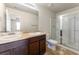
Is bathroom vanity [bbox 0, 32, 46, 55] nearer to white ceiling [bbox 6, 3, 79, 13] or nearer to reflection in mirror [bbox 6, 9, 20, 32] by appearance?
reflection in mirror [bbox 6, 9, 20, 32]

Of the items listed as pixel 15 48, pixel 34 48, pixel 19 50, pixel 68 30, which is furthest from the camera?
pixel 34 48

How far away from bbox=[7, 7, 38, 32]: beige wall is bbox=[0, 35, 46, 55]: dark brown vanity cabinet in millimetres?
199

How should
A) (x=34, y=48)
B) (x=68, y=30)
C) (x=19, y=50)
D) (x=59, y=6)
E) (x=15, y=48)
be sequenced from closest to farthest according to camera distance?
(x=15, y=48), (x=19, y=50), (x=59, y=6), (x=68, y=30), (x=34, y=48)

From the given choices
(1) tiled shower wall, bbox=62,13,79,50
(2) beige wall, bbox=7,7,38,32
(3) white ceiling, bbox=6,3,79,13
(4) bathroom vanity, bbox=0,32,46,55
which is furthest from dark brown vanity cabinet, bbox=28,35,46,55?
(3) white ceiling, bbox=6,3,79,13

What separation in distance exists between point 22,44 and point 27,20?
1.23 feet

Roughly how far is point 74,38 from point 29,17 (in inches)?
33.7

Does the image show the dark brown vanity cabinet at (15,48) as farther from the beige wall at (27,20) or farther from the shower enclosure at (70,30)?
the shower enclosure at (70,30)

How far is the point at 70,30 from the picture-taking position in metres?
1.77

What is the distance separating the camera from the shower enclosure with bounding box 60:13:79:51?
1708 millimetres

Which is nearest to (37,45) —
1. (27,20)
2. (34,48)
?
(34,48)

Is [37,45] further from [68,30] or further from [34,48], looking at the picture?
[68,30]

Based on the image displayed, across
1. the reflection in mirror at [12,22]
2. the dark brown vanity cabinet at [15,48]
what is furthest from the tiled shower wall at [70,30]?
the reflection in mirror at [12,22]

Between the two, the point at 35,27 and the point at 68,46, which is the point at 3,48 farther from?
the point at 68,46
